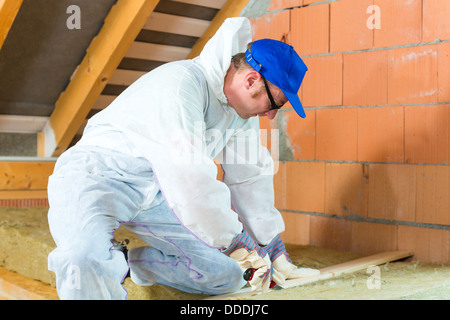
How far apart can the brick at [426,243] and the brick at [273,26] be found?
1.20 meters

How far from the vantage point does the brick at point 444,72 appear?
2447 mm

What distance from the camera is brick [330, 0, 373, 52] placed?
2695 millimetres

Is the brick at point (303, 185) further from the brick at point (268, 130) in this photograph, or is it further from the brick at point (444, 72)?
the brick at point (444, 72)

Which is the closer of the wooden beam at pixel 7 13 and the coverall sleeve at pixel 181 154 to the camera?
the coverall sleeve at pixel 181 154

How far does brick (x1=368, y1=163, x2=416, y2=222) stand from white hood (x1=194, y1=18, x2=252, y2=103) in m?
1.04

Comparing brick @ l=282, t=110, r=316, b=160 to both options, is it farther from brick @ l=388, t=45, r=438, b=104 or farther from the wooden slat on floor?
the wooden slat on floor

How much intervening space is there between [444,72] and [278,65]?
99cm

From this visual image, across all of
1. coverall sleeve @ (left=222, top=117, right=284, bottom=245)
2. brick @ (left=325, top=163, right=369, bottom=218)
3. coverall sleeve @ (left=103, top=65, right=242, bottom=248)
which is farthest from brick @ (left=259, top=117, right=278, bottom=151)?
coverall sleeve @ (left=103, top=65, right=242, bottom=248)

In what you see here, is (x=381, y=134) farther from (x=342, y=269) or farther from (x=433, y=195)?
(x=342, y=269)

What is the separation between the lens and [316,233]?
9.59 ft

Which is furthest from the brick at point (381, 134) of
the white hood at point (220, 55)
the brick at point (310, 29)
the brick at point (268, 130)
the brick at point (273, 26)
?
the white hood at point (220, 55)
